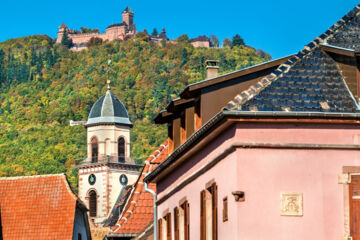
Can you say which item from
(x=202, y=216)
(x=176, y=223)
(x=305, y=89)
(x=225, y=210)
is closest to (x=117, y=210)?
(x=176, y=223)

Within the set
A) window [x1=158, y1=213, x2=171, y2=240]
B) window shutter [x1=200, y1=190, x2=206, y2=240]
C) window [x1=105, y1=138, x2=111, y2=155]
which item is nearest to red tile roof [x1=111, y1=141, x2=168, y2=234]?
window [x1=158, y1=213, x2=171, y2=240]

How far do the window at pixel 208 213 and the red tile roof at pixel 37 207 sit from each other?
29.1 m

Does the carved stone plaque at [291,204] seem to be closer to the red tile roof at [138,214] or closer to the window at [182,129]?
the window at [182,129]

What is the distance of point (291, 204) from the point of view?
2195 centimetres

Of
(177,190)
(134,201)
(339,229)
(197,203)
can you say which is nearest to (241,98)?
(339,229)

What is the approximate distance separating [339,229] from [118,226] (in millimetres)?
21662

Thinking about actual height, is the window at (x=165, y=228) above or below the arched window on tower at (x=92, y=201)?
below

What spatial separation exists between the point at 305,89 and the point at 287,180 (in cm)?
166

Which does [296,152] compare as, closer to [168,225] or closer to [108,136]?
[168,225]

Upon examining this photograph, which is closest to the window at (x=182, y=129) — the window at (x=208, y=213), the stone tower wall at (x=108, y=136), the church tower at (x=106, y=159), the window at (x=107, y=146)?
the window at (x=208, y=213)

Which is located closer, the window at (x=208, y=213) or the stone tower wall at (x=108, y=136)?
the window at (x=208, y=213)

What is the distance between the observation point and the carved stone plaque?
2191 centimetres

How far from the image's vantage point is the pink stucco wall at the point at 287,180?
2192 centimetres

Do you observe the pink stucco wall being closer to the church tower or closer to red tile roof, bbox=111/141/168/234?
red tile roof, bbox=111/141/168/234
